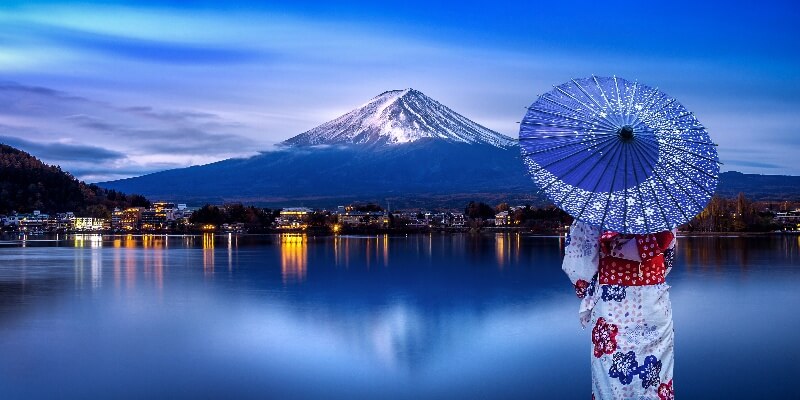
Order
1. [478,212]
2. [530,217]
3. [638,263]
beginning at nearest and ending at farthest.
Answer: [638,263], [530,217], [478,212]

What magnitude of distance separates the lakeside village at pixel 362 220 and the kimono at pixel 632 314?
51872 millimetres

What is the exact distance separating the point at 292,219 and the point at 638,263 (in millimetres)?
78963

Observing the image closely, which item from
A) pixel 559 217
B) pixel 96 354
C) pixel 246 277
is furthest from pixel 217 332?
pixel 559 217

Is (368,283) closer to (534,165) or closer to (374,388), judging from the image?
(374,388)

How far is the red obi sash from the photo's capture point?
3.66 metres

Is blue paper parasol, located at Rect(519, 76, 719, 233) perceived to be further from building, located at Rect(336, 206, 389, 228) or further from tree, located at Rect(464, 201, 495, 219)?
tree, located at Rect(464, 201, 495, 219)

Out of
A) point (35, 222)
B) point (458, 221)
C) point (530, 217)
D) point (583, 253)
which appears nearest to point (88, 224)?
point (35, 222)

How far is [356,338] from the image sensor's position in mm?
8305

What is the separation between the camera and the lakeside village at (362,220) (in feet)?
182

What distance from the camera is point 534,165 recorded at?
145 inches

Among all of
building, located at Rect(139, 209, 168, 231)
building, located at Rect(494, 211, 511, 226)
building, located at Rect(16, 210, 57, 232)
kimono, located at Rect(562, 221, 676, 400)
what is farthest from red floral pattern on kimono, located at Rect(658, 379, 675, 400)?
building, located at Rect(16, 210, 57, 232)

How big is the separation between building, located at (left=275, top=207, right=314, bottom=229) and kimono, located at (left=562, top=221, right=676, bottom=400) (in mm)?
72078

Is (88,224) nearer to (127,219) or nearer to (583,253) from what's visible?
(127,219)

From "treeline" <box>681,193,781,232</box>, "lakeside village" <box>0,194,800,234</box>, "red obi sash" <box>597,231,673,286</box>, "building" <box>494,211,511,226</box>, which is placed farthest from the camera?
"building" <box>494,211,511,226</box>
